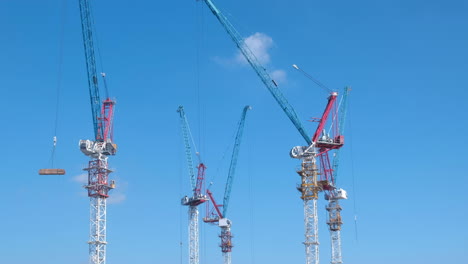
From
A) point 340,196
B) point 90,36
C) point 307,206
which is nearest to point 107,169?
point 90,36

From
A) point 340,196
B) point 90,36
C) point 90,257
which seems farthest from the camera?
point 340,196

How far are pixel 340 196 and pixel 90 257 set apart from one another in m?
59.3

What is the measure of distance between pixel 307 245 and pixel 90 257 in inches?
1584

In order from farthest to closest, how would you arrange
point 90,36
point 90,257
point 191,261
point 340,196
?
point 191,261 < point 340,196 < point 90,36 < point 90,257

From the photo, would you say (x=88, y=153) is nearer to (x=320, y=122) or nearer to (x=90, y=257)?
(x=90, y=257)

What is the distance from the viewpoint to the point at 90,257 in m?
119

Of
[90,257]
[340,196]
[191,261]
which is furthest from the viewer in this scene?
[191,261]

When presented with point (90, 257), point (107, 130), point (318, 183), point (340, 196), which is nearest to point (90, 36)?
point (107, 130)

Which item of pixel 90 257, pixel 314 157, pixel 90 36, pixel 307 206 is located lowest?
pixel 90 257

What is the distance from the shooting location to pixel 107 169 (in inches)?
4899

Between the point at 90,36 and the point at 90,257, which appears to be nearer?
the point at 90,257

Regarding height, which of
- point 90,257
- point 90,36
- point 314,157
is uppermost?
point 90,36

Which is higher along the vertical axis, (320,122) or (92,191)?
(320,122)

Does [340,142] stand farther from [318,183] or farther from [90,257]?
[90,257]
